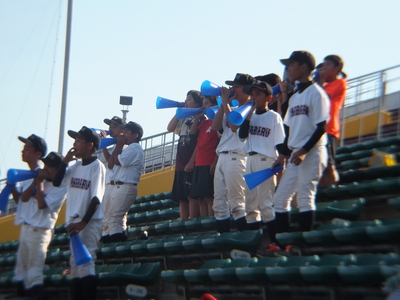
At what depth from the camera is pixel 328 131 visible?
20.6 ft

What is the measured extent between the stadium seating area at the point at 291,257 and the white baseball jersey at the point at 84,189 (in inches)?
27.4

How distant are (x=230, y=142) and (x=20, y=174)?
211cm

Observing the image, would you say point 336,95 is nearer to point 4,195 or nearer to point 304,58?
point 304,58

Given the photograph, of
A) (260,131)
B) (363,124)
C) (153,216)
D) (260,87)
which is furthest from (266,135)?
(363,124)

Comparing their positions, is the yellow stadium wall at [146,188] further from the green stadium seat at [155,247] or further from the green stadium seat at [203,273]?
the green stadium seat at [203,273]

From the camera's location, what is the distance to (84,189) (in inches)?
245

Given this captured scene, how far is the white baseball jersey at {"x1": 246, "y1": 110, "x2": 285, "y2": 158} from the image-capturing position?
6.15 metres

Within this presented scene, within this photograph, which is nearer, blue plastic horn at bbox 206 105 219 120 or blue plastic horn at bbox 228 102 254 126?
blue plastic horn at bbox 228 102 254 126

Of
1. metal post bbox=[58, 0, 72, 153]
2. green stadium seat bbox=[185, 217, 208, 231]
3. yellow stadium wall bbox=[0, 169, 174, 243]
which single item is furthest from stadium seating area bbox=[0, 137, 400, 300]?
metal post bbox=[58, 0, 72, 153]

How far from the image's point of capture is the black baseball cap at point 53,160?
6695 millimetres

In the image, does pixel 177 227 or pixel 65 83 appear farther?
pixel 65 83

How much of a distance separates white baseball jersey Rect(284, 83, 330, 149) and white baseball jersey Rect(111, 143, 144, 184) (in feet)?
9.52

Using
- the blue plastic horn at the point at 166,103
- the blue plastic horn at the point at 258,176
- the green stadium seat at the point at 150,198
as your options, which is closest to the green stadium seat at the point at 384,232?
the blue plastic horn at the point at 258,176

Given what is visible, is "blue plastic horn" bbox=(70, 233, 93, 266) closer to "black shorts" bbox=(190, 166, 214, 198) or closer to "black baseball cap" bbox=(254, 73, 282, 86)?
"black shorts" bbox=(190, 166, 214, 198)
